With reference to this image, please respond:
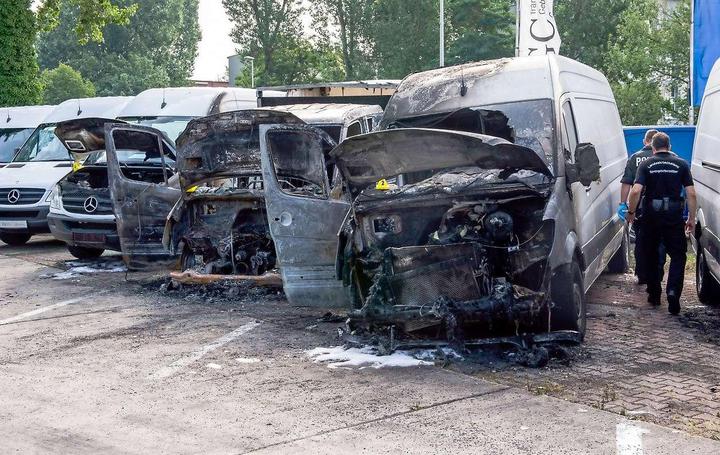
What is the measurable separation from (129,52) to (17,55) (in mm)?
43566

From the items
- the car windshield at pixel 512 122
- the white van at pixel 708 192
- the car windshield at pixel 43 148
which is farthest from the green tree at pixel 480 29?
the car windshield at pixel 512 122

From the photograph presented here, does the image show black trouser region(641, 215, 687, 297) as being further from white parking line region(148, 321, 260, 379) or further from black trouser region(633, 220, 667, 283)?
white parking line region(148, 321, 260, 379)

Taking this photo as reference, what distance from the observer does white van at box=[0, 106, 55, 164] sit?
18.8 m

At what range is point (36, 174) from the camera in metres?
15.8

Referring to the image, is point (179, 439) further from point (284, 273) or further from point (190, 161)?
point (190, 161)

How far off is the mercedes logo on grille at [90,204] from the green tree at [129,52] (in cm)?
5244

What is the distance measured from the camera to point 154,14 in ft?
229

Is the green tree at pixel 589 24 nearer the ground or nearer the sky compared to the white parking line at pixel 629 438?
nearer the sky

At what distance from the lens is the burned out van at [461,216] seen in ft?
24.7

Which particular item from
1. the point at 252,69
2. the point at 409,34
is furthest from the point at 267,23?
the point at 409,34

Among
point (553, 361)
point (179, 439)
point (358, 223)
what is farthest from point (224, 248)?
point (179, 439)

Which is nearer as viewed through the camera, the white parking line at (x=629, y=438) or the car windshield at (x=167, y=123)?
the white parking line at (x=629, y=438)

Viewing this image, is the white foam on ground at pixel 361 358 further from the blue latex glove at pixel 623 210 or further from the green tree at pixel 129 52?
the green tree at pixel 129 52

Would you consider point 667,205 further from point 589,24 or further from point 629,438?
point 589,24
